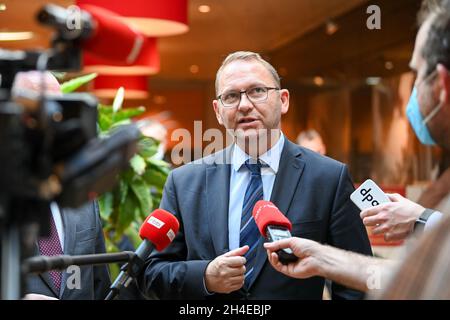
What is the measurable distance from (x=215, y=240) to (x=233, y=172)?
10.7 inches

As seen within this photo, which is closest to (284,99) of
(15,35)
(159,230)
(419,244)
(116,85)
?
(159,230)

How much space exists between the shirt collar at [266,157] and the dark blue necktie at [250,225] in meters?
0.05

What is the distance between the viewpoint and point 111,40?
1242mm

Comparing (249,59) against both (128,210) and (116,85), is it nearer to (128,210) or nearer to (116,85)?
(128,210)

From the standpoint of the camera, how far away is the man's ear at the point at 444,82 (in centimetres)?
135

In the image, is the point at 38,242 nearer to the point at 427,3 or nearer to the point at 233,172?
the point at 233,172

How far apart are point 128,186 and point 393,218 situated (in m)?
1.89

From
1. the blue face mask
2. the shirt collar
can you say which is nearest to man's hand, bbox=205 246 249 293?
the shirt collar

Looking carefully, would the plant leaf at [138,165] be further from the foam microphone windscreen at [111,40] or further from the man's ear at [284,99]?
the foam microphone windscreen at [111,40]

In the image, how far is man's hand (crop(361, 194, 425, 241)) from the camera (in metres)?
2.14

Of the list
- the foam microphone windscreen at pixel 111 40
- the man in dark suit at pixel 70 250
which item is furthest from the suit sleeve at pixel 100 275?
the foam microphone windscreen at pixel 111 40

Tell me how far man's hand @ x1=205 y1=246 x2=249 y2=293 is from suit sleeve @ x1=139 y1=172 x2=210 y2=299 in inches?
2.4

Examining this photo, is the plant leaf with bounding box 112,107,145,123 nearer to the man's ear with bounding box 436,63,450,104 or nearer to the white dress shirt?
the white dress shirt

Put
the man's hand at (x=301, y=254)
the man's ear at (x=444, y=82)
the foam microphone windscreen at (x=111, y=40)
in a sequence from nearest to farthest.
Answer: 1. the foam microphone windscreen at (x=111, y=40)
2. the man's ear at (x=444, y=82)
3. the man's hand at (x=301, y=254)
